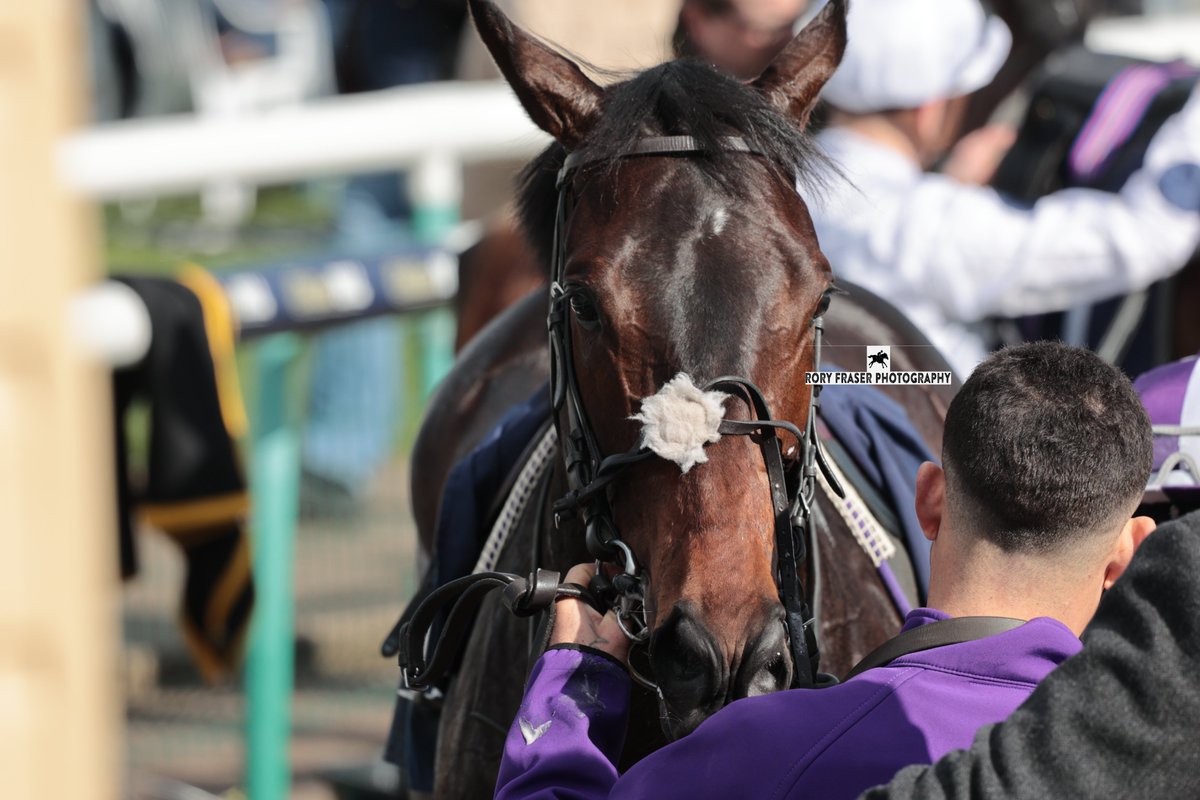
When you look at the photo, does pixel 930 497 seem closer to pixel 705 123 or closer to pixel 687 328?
pixel 687 328

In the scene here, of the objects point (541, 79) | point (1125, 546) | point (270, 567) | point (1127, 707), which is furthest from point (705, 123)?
point (270, 567)

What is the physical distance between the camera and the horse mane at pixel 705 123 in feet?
7.71

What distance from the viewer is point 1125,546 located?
71.7 inches

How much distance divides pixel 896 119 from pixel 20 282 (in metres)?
2.99

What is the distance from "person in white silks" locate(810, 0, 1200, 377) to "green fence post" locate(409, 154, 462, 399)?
207 centimetres

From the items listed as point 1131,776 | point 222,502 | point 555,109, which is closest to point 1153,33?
point 222,502

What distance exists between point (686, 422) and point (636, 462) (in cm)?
12

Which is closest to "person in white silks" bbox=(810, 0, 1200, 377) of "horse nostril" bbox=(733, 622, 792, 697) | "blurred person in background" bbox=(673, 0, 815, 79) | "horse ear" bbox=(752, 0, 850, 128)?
"blurred person in background" bbox=(673, 0, 815, 79)

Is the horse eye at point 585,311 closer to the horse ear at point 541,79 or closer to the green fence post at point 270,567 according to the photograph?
the horse ear at point 541,79

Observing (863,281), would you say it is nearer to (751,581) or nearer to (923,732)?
(751,581)

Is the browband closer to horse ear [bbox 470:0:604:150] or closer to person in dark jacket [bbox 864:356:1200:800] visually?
horse ear [bbox 470:0:604:150]

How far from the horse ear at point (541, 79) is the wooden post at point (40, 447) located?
0.87 meters

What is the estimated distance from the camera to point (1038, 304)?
13.7 feet

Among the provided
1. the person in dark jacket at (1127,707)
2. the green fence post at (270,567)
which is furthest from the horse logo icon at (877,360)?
the green fence post at (270,567)
